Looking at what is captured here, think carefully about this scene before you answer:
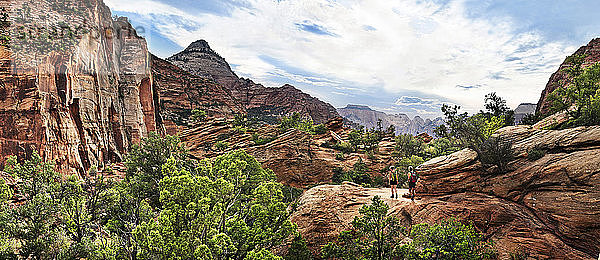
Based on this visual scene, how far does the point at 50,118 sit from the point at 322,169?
108 feet

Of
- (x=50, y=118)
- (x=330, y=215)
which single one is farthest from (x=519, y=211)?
(x=50, y=118)

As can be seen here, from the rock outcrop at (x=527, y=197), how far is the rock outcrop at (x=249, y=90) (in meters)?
115

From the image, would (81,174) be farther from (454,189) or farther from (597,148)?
(597,148)

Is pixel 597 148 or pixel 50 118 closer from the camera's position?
pixel 597 148

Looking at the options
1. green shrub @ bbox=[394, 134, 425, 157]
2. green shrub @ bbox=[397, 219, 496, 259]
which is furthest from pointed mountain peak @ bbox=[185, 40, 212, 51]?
green shrub @ bbox=[397, 219, 496, 259]

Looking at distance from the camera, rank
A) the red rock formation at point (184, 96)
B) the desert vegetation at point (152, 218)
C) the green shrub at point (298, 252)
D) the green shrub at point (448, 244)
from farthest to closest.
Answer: the red rock formation at point (184, 96)
the green shrub at point (298, 252)
the desert vegetation at point (152, 218)
the green shrub at point (448, 244)

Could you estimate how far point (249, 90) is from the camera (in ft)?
483

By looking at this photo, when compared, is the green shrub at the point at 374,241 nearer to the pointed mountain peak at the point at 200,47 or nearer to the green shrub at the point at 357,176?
the green shrub at the point at 357,176

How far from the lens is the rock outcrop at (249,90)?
136m

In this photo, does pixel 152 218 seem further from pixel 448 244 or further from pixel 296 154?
pixel 296 154

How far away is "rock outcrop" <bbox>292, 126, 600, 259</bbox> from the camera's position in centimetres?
957

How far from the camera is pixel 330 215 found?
15859 millimetres

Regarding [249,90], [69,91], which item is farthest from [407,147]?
[249,90]

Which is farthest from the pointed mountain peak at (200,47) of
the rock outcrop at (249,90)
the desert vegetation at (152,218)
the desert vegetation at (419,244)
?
the desert vegetation at (419,244)
